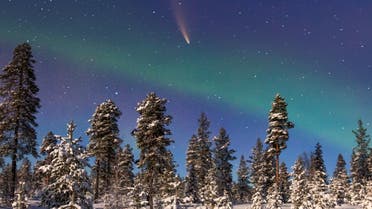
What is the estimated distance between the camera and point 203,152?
6938 cm

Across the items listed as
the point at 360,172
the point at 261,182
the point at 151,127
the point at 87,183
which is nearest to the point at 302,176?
the point at 151,127

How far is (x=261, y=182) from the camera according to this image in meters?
70.1

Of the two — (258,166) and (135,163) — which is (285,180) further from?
(135,163)

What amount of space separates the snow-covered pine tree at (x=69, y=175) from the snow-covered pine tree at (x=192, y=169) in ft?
155

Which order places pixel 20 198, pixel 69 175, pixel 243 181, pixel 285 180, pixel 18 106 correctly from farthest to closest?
pixel 243 181 < pixel 285 180 < pixel 18 106 < pixel 20 198 < pixel 69 175

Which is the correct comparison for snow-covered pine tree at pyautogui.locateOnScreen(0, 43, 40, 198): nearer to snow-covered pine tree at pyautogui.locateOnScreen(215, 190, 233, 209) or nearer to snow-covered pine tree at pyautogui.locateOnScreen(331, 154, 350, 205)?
snow-covered pine tree at pyautogui.locateOnScreen(215, 190, 233, 209)

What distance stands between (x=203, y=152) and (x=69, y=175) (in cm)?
4863

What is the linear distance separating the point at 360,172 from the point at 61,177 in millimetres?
69998

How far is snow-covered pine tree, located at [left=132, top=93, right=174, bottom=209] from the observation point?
44.6 metres

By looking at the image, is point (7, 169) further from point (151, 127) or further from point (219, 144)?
point (151, 127)

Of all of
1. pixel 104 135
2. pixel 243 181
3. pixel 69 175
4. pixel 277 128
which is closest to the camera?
pixel 69 175

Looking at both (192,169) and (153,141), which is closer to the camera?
(153,141)

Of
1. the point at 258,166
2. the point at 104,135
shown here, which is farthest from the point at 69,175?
the point at 258,166

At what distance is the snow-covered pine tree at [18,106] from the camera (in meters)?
35.9
